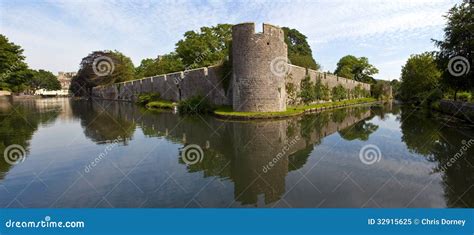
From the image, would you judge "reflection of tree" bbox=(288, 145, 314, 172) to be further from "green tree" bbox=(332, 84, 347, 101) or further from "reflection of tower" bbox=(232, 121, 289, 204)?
"green tree" bbox=(332, 84, 347, 101)

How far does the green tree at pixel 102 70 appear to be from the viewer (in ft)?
198

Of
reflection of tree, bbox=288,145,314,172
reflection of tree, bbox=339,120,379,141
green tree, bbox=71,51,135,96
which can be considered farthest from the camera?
green tree, bbox=71,51,135,96

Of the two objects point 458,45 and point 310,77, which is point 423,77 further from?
point 458,45

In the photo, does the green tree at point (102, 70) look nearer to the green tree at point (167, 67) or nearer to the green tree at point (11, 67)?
the green tree at point (167, 67)

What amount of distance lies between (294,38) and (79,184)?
6771 cm

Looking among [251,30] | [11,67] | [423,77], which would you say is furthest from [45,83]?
[423,77]

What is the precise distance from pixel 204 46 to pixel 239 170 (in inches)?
1535

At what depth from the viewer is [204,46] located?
4469 centimetres

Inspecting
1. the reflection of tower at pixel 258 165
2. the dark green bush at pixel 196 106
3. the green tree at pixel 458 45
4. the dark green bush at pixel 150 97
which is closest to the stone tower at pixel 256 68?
the dark green bush at pixel 196 106

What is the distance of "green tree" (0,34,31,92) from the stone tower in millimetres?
46639

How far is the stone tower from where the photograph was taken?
19.7m

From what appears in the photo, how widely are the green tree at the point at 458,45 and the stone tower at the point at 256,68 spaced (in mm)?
11290

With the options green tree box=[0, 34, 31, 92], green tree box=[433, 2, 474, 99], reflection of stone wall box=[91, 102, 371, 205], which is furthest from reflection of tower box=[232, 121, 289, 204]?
green tree box=[0, 34, 31, 92]

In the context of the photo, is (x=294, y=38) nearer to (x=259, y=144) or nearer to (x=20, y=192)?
(x=259, y=144)
